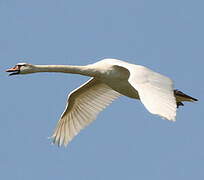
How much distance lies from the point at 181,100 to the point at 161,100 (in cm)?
425

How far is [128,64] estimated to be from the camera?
773 inches

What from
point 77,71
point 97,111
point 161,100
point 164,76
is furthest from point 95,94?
point 161,100

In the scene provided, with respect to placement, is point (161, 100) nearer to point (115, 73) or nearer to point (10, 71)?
point (115, 73)

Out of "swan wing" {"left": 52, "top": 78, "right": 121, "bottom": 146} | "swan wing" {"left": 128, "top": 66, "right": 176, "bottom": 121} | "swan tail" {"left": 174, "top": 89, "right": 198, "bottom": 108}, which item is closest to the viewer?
"swan wing" {"left": 128, "top": 66, "right": 176, "bottom": 121}

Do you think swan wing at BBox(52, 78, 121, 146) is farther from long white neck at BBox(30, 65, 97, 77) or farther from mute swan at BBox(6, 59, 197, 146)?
long white neck at BBox(30, 65, 97, 77)

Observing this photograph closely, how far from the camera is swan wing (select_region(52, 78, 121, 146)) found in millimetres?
22250

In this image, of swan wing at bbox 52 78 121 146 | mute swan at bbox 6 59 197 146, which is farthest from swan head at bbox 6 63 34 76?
swan wing at bbox 52 78 121 146

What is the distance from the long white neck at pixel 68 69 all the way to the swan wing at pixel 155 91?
1494mm

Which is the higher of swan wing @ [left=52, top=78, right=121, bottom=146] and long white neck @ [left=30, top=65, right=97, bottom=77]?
long white neck @ [left=30, top=65, right=97, bottom=77]

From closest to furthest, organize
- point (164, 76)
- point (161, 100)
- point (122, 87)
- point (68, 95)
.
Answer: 1. point (161, 100)
2. point (164, 76)
3. point (122, 87)
4. point (68, 95)

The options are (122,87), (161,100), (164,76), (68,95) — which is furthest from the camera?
(68,95)

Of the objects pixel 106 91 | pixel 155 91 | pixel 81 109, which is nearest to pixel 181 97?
pixel 106 91

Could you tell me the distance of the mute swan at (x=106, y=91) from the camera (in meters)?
16.9

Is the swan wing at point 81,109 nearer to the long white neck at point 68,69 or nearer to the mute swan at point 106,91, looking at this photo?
the mute swan at point 106,91
